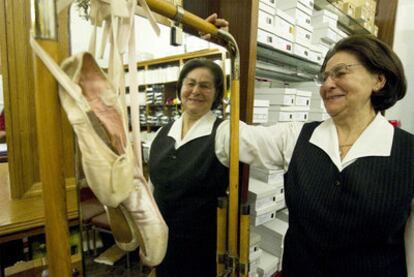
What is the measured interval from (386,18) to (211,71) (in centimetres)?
236

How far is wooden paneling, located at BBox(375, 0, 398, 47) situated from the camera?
86.8 inches

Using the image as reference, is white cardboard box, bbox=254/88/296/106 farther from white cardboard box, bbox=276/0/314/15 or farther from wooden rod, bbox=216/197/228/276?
wooden rod, bbox=216/197/228/276

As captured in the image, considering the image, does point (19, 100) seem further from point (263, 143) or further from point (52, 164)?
point (263, 143)

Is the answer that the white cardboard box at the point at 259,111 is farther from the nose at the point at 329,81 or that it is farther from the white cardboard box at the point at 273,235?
the white cardboard box at the point at 273,235

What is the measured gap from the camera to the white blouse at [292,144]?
2.27 ft

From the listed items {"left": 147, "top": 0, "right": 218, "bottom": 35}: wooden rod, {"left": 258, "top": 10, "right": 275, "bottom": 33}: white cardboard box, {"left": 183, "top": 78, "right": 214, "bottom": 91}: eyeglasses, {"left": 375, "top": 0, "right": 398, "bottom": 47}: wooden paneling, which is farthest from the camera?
{"left": 375, "top": 0, "right": 398, "bottom": 47}: wooden paneling

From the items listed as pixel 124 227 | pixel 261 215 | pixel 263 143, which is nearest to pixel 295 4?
pixel 263 143

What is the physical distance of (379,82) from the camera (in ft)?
2.46

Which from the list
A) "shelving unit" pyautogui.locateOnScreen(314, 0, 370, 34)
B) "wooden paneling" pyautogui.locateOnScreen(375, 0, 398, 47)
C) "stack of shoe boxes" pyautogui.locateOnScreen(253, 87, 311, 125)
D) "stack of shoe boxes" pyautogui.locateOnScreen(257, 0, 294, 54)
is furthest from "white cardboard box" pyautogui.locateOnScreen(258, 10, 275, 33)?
"wooden paneling" pyautogui.locateOnScreen(375, 0, 398, 47)

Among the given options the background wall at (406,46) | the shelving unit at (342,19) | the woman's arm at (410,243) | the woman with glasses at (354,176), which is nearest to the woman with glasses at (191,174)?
the woman with glasses at (354,176)

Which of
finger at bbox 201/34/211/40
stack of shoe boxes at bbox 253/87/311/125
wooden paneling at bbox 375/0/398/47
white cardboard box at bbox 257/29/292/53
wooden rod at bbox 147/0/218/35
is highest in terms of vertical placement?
wooden paneling at bbox 375/0/398/47

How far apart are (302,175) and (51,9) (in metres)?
0.74

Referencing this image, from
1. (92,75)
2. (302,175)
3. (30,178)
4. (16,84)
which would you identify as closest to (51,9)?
(92,75)

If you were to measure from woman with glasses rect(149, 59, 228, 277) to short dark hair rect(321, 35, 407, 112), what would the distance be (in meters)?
0.43
